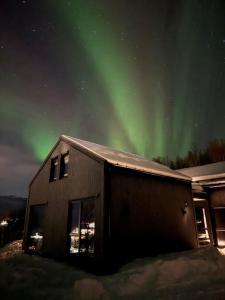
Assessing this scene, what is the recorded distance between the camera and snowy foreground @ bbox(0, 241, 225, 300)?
514cm

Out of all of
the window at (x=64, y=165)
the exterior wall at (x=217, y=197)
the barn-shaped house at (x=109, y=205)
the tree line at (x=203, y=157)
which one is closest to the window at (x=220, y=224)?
the exterior wall at (x=217, y=197)

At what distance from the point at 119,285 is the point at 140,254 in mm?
2689

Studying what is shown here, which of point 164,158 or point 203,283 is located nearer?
point 203,283

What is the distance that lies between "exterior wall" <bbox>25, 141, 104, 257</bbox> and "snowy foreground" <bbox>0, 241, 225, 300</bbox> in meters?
1.44

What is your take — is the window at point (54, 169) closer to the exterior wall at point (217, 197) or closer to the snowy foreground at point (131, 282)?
the snowy foreground at point (131, 282)

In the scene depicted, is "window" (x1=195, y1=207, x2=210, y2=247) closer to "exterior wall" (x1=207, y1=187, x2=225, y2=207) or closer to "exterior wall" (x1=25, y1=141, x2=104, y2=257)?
"exterior wall" (x1=207, y1=187, x2=225, y2=207)

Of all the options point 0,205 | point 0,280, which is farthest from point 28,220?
point 0,205

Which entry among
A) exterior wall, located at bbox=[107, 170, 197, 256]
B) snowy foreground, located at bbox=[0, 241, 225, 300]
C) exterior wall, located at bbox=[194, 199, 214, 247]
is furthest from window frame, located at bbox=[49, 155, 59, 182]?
exterior wall, located at bbox=[194, 199, 214, 247]

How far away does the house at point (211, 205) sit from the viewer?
1280 centimetres

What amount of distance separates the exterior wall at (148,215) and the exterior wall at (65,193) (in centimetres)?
A: 51

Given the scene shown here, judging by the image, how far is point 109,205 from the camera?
7895mm

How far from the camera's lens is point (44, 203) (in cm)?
1208

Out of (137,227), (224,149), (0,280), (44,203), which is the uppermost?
(224,149)

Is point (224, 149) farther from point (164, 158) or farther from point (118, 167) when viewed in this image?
point (118, 167)
